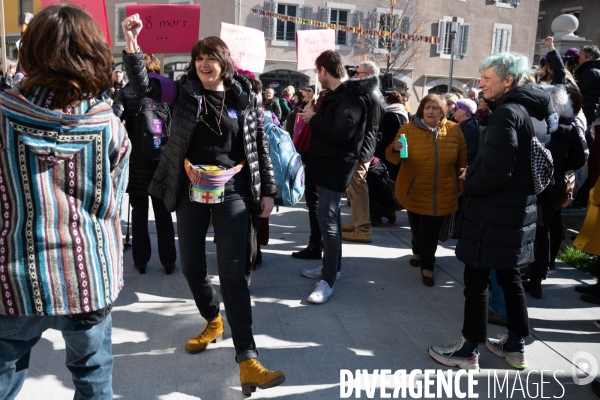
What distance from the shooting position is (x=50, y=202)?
5.94 ft

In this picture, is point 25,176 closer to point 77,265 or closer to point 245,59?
point 77,265

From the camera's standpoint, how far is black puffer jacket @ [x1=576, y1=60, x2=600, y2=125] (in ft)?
17.4

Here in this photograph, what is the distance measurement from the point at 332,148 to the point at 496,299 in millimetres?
1655

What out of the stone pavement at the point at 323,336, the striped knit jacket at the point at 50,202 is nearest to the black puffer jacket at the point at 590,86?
the stone pavement at the point at 323,336

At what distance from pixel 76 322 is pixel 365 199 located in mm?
4377

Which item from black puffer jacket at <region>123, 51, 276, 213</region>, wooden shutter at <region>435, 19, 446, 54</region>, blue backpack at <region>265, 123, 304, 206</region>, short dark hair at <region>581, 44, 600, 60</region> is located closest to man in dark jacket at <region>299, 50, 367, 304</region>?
blue backpack at <region>265, 123, 304, 206</region>

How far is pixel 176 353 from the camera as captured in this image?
3375 mm

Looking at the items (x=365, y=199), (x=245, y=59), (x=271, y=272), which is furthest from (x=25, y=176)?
(x=245, y=59)

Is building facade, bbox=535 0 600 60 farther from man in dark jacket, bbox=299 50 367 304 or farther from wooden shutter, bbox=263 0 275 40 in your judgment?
man in dark jacket, bbox=299 50 367 304

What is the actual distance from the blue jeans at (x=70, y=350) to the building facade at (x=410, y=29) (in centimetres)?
2099

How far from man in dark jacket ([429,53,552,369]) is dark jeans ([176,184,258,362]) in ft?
4.11

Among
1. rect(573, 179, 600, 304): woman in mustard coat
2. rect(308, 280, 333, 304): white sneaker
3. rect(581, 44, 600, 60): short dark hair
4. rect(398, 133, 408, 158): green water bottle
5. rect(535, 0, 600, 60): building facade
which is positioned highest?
rect(535, 0, 600, 60): building facade

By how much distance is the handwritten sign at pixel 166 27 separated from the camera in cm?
543

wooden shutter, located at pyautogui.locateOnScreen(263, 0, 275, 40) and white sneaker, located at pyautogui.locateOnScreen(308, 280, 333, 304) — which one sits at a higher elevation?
wooden shutter, located at pyautogui.locateOnScreen(263, 0, 275, 40)
